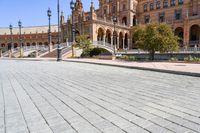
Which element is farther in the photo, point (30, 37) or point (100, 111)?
point (30, 37)

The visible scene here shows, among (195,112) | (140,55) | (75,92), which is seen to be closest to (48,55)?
(140,55)

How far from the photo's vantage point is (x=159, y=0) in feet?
186

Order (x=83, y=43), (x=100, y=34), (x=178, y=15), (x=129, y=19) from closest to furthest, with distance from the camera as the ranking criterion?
(x=83, y=43) → (x=100, y=34) → (x=178, y=15) → (x=129, y=19)

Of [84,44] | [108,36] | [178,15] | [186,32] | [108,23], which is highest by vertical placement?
[178,15]

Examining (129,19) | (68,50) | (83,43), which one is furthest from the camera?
(129,19)

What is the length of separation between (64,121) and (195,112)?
281cm

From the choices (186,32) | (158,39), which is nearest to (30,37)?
(186,32)

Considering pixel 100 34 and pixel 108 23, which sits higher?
pixel 108 23

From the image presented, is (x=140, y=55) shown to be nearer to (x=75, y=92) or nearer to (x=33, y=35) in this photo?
(x=75, y=92)

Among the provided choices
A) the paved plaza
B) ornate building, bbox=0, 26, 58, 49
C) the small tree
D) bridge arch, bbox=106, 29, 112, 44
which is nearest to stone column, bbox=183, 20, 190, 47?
bridge arch, bbox=106, 29, 112, 44

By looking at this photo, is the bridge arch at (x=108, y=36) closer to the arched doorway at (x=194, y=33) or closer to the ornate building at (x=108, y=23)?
the ornate building at (x=108, y=23)

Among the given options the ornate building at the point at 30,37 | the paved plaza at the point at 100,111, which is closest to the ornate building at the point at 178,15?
the ornate building at the point at 30,37

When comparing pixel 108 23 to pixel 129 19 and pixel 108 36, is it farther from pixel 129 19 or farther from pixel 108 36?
pixel 129 19

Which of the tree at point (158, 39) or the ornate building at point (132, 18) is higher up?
the ornate building at point (132, 18)
